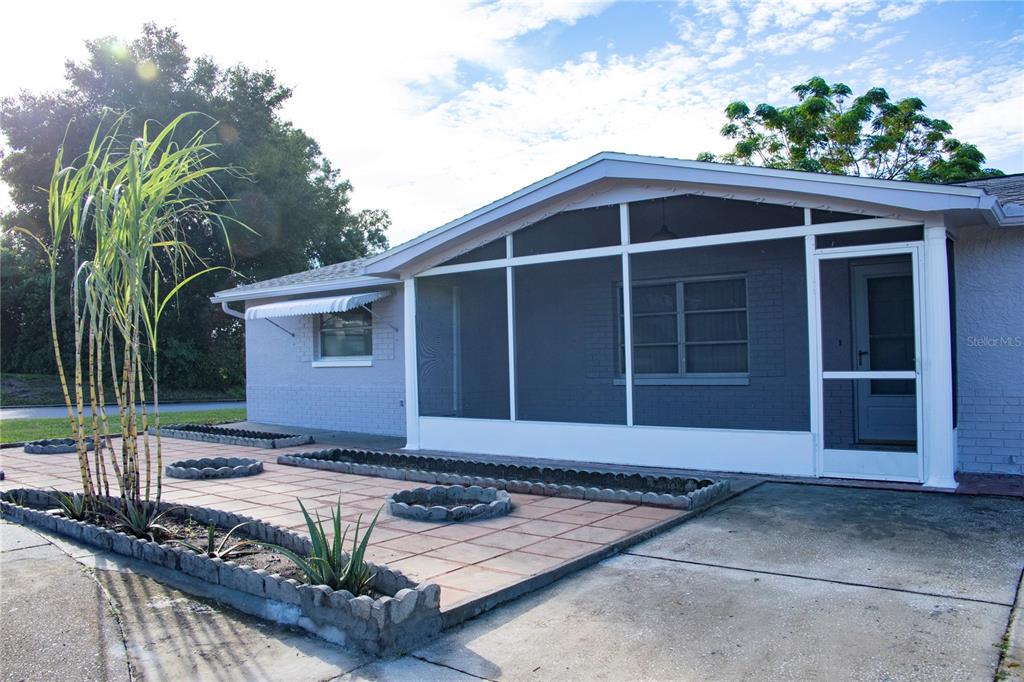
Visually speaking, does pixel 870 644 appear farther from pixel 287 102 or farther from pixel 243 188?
pixel 287 102

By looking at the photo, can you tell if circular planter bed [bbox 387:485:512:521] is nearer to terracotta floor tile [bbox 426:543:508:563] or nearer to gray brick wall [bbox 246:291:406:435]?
terracotta floor tile [bbox 426:543:508:563]

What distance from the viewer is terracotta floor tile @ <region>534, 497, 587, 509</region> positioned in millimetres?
6281

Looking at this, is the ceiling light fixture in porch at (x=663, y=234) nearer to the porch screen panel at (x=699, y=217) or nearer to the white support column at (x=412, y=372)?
the porch screen panel at (x=699, y=217)

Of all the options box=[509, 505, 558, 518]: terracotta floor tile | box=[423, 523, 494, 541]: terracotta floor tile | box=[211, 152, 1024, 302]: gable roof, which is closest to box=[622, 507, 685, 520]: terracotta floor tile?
box=[509, 505, 558, 518]: terracotta floor tile

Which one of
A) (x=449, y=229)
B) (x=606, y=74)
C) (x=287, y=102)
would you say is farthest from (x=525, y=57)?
Answer: (x=287, y=102)

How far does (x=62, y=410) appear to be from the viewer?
19594 millimetres

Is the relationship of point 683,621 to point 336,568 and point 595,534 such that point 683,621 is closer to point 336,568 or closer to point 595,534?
point 595,534

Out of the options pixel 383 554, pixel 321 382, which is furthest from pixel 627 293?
pixel 321 382

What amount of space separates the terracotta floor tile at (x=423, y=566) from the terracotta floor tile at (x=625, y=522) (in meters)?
1.41

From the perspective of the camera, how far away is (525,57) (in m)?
9.32

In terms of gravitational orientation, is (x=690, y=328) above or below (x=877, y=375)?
above

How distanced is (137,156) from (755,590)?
467 cm

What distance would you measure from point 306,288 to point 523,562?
375 inches

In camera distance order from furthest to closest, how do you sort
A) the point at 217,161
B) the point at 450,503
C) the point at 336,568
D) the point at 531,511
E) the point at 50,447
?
the point at 217,161 < the point at 50,447 < the point at 450,503 < the point at 531,511 < the point at 336,568
